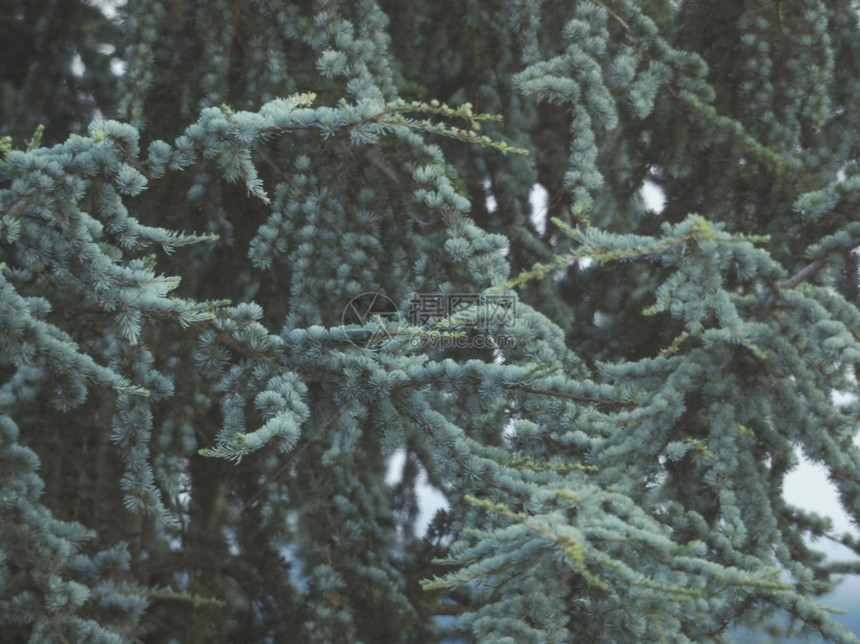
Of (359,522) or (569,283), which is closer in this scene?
(359,522)

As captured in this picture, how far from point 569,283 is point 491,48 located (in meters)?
0.75

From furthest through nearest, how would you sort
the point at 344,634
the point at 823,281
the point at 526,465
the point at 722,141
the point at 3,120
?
the point at 3,120, the point at 722,141, the point at 344,634, the point at 823,281, the point at 526,465

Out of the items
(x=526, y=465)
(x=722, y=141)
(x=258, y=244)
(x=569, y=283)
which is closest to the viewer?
(x=526, y=465)

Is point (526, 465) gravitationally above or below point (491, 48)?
below

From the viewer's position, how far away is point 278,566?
238 cm

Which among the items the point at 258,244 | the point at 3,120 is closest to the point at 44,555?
the point at 258,244

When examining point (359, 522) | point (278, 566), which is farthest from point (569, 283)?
point (278, 566)

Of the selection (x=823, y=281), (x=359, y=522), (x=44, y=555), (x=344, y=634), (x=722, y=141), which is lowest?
(x=44, y=555)

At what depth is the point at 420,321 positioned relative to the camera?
183cm

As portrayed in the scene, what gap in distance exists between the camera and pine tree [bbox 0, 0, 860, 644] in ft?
4.73

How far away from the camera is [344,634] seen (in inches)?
88.6

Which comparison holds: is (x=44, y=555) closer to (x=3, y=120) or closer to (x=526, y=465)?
(x=526, y=465)

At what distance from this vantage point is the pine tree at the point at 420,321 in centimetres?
144

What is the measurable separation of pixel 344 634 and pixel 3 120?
1.66 m
